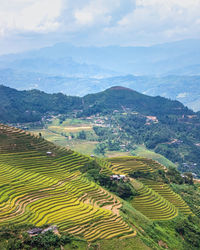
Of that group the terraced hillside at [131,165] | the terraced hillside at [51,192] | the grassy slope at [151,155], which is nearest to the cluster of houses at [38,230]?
the terraced hillside at [51,192]

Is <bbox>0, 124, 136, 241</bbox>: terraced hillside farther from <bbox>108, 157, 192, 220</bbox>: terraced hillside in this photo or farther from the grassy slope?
the grassy slope

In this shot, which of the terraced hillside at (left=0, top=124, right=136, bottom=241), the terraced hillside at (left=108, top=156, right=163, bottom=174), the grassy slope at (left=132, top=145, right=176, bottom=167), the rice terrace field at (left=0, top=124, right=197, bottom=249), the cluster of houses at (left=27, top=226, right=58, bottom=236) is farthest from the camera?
the grassy slope at (left=132, top=145, right=176, bottom=167)

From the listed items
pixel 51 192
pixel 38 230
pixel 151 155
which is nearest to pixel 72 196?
pixel 51 192

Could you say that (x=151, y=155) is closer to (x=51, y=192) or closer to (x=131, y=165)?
(x=131, y=165)

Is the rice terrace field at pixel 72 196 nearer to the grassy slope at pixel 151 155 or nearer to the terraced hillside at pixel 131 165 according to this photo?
the terraced hillside at pixel 131 165

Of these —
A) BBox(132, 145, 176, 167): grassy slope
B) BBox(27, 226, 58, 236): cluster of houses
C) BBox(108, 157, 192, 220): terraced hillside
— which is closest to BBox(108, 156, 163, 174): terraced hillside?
BBox(108, 157, 192, 220): terraced hillside
